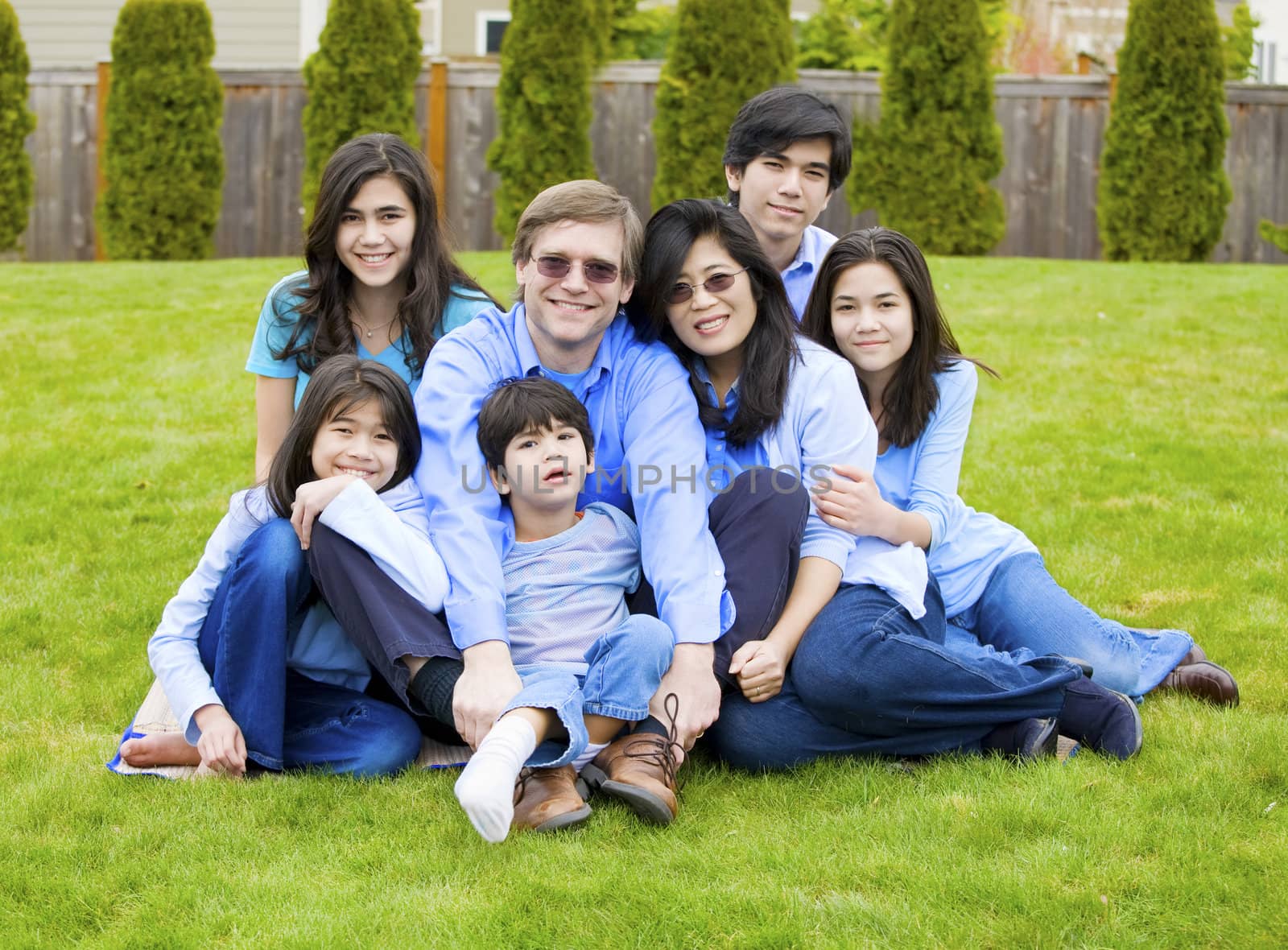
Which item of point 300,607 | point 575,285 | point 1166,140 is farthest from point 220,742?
point 1166,140

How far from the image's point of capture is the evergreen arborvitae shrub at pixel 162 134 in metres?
10.9

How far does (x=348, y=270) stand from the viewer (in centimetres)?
385

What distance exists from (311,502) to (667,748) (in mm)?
963

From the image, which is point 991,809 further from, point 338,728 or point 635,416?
point 338,728

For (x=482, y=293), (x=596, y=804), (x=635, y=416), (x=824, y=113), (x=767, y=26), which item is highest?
(x=767, y=26)

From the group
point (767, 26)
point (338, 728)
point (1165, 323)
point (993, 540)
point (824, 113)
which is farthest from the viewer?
point (767, 26)

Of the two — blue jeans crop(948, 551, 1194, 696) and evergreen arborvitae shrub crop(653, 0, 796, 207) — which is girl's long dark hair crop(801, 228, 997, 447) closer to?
blue jeans crop(948, 551, 1194, 696)

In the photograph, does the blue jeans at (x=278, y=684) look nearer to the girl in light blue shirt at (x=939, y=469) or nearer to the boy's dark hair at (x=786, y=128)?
the girl in light blue shirt at (x=939, y=469)

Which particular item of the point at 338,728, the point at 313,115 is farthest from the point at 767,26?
the point at 338,728

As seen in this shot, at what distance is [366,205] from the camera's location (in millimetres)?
3682

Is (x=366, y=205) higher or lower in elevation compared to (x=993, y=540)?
higher

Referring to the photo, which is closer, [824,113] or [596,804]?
[596,804]

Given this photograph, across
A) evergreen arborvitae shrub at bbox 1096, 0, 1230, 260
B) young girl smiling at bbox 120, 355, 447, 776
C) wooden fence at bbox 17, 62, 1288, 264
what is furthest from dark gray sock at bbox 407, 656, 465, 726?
evergreen arborvitae shrub at bbox 1096, 0, 1230, 260

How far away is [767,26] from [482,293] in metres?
7.73
